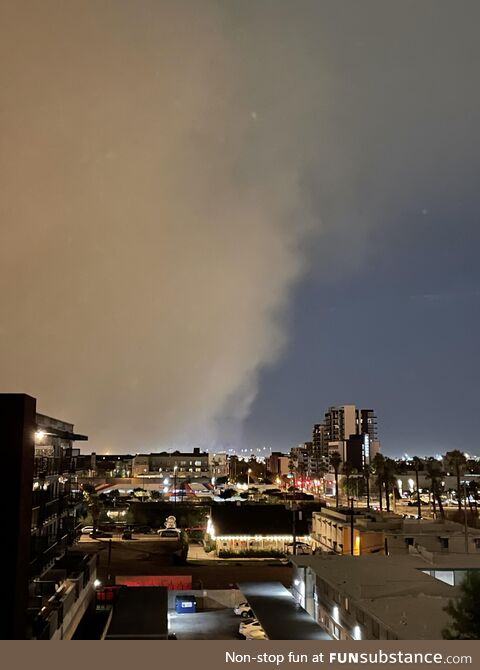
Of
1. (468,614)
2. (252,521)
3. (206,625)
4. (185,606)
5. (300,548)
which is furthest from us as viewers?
(252,521)

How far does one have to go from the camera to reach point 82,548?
20.0m

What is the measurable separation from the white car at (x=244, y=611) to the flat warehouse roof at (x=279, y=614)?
382 millimetres

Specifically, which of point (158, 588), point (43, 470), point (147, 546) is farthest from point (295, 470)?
point (43, 470)

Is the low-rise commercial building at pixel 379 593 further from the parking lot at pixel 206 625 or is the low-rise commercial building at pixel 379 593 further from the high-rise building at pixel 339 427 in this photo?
the high-rise building at pixel 339 427

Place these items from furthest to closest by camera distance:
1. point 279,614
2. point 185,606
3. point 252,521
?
point 252,521
point 185,606
point 279,614

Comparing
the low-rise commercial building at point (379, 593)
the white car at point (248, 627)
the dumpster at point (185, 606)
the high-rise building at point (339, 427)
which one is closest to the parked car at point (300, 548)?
the low-rise commercial building at point (379, 593)

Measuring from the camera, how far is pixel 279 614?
10.1 metres

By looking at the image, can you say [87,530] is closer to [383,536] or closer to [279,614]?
[383,536]

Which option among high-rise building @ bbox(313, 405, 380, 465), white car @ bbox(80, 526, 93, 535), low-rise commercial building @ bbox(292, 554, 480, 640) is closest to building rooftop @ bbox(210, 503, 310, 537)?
white car @ bbox(80, 526, 93, 535)

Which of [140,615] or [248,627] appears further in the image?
[248,627]

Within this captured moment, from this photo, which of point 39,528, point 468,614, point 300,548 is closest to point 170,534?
point 300,548

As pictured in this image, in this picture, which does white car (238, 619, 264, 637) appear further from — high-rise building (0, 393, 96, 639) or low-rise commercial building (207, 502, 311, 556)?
low-rise commercial building (207, 502, 311, 556)

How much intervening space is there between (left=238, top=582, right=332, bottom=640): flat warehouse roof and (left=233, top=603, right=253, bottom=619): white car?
1.25ft

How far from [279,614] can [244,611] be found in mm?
2003
